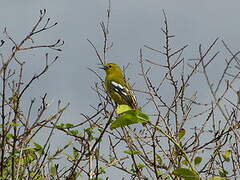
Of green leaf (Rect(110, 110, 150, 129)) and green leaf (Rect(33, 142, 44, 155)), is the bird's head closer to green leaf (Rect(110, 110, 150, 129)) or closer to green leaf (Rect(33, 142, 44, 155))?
green leaf (Rect(33, 142, 44, 155))

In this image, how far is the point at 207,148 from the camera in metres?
3.66

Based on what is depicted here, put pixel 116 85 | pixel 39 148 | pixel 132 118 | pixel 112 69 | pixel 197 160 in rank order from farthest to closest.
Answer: pixel 112 69 < pixel 116 85 < pixel 39 148 < pixel 197 160 < pixel 132 118

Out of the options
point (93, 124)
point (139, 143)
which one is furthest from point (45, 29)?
point (139, 143)

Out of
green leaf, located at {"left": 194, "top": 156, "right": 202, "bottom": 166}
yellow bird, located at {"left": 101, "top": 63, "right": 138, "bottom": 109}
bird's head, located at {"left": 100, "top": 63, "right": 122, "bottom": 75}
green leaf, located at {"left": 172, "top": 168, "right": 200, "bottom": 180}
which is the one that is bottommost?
green leaf, located at {"left": 172, "top": 168, "right": 200, "bottom": 180}

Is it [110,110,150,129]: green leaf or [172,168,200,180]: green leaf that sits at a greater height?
[110,110,150,129]: green leaf

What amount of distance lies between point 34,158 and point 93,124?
1.87 feet

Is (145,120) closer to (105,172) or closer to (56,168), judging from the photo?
(56,168)

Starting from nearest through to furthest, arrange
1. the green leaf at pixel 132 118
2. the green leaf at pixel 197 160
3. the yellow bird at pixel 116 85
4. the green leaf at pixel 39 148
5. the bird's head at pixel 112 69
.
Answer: the green leaf at pixel 132 118 < the green leaf at pixel 197 160 < the green leaf at pixel 39 148 < the yellow bird at pixel 116 85 < the bird's head at pixel 112 69

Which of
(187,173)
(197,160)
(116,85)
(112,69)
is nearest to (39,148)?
(197,160)

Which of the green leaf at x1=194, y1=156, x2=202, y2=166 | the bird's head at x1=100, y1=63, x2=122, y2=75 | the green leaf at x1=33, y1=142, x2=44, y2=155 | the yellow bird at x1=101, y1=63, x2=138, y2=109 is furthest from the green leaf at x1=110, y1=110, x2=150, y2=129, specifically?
the bird's head at x1=100, y1=63, x2=122, y2=75

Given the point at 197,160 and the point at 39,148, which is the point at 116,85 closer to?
the point at 39,148

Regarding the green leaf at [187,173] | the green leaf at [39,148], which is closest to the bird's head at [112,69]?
the green leaf at [39,148]

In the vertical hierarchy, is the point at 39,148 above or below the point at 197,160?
above

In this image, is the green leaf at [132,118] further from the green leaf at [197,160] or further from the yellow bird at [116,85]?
the yellow bird at [116,85]
